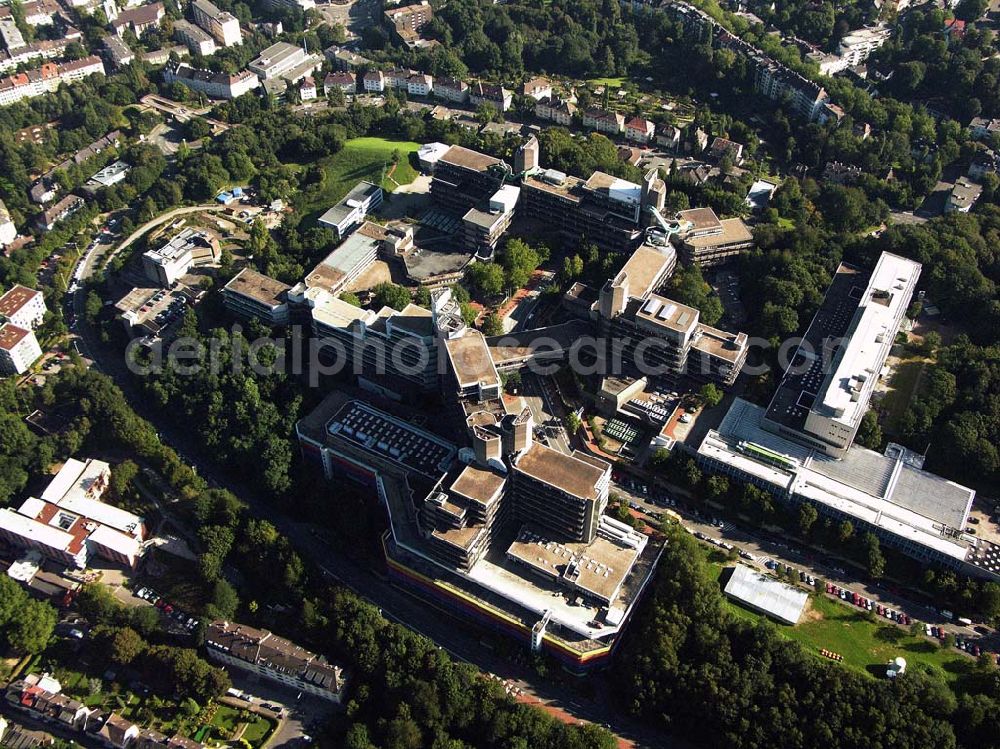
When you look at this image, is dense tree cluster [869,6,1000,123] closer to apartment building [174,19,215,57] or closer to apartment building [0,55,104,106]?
apartment building [174,19,215,57]

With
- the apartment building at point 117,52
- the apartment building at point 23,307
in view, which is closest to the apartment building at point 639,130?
the apartment building at point 23,307

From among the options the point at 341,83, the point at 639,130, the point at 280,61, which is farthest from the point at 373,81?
the point at 639,130

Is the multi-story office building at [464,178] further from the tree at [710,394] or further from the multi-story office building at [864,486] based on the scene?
the multi-story office building at [864,486]

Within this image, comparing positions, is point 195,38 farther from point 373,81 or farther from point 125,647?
point 125,647

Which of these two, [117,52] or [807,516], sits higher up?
[807,516]

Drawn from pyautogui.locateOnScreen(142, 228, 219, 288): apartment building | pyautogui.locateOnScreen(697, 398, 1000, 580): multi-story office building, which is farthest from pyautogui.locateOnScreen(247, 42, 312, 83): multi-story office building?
pyautogui.locateOnScreen(697, 398, 1000, 580): multi-story office building

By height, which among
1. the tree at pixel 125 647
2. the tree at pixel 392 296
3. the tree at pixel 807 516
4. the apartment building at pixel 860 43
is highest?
the apartment building at pixel 860 43
